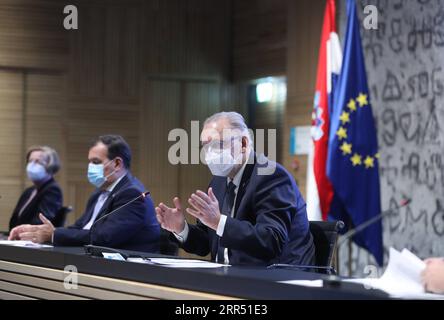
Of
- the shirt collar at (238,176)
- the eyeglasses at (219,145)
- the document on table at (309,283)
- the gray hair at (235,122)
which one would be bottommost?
the document on table at (309,283)

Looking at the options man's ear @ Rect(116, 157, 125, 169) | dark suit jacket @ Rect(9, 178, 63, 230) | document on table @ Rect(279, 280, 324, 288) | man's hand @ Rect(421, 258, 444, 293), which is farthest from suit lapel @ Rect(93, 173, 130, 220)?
man's hand @ Rect(421, 258, 444, 293)

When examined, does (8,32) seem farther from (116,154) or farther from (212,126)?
(212,126)

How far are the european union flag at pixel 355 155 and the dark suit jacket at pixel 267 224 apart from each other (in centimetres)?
240

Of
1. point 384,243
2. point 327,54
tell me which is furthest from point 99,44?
point 384,243

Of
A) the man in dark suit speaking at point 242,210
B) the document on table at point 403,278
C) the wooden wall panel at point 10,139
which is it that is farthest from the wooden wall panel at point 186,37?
the document on table at point 403,278

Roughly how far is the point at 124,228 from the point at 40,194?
226 centimetres

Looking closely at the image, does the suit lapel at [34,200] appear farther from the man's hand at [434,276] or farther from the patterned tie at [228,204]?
the man's hand at [434,276]

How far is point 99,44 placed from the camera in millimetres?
8914

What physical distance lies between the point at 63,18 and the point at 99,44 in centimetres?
45

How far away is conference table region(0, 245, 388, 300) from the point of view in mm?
2547

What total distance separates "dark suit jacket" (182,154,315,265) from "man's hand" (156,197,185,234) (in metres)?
0.17

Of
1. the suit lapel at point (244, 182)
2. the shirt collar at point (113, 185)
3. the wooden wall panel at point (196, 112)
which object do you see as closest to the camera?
the suit lapel at point (244, 182)

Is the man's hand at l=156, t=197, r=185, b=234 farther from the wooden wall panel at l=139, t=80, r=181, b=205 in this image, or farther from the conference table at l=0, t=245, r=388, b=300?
the wooden wall panel at l=139, t=80, r=181, b=205

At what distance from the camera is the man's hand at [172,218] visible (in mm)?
3781
